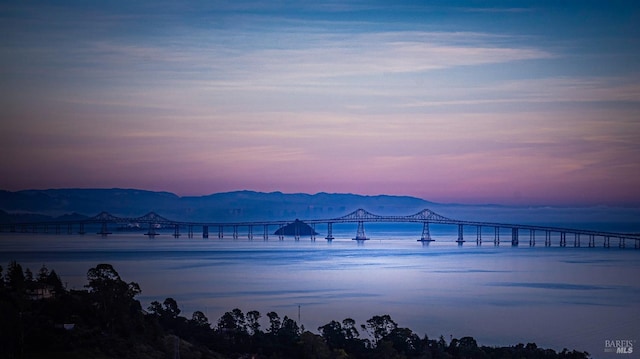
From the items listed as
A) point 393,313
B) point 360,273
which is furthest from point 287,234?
point 393,313

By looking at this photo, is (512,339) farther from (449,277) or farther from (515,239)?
(515,239)

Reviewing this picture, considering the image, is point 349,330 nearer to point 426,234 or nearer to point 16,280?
point 16,280

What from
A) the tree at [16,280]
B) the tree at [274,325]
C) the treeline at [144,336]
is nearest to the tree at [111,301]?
the treeline at [144,336]

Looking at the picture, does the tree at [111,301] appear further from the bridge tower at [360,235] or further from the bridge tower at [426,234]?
the bridge tower at [360,235]

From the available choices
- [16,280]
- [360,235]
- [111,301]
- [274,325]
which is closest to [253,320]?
[274,325]

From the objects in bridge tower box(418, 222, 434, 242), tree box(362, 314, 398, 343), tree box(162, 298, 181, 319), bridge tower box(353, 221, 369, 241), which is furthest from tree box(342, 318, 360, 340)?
bridge tower box(353, 221, 369, 241)

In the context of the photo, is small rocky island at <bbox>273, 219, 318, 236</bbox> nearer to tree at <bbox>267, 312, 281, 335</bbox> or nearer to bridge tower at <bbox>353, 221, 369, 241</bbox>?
bridge tower at <bbox>353, 221, 369, 241</bbox>
